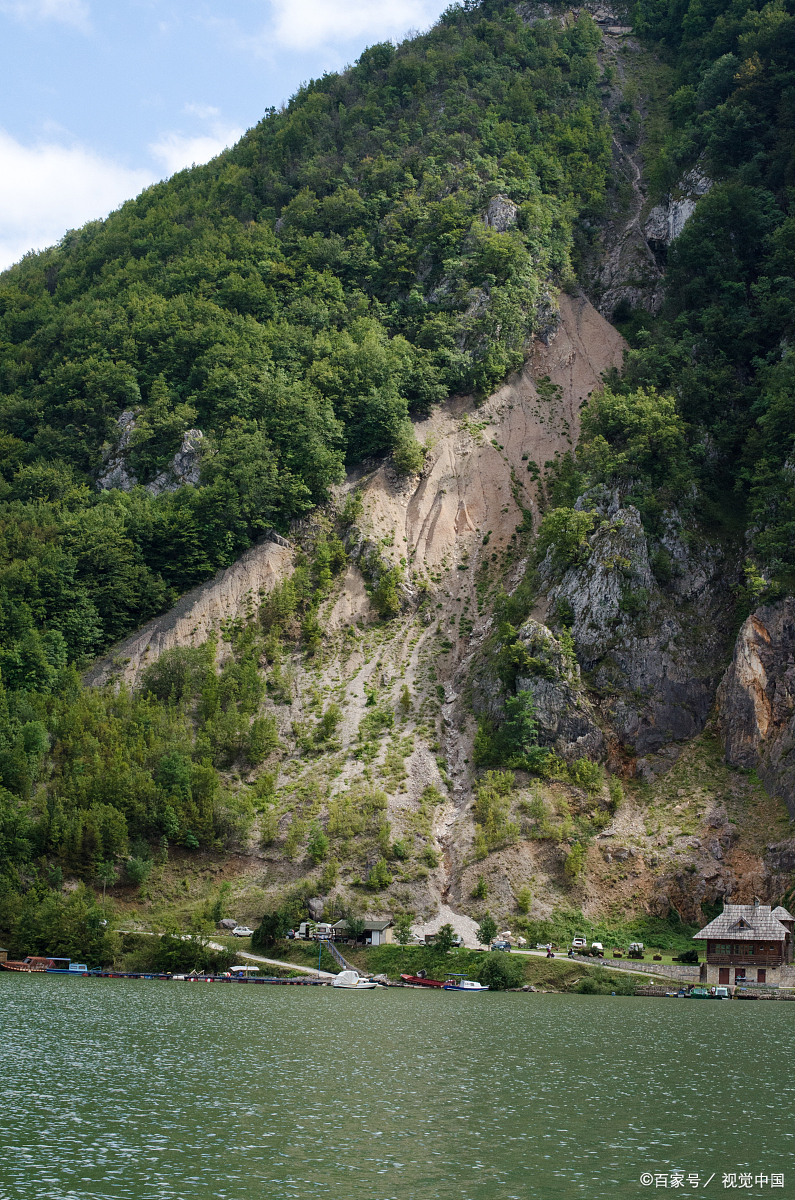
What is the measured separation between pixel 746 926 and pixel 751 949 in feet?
4.18

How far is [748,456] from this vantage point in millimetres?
91125

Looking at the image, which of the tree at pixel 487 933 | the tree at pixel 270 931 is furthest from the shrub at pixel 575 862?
the tree at pixel 270 931

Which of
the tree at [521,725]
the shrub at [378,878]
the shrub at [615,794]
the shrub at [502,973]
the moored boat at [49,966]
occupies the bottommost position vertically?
the moored boat at [49,966]

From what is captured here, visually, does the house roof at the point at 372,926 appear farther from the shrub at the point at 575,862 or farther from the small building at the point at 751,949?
the small building at the point at 751,949

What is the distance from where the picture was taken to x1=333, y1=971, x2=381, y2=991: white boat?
6512cm

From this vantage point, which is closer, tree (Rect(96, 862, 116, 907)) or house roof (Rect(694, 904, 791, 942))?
house roof (Rect(694, 904, 791, 942))

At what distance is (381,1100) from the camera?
3250 centimetres

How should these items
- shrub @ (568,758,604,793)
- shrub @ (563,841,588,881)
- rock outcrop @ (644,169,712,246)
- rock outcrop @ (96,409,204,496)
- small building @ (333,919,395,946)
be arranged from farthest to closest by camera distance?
rock outcrop @ (644,169,712,246) < rock outcrop @ (96,409,204,496) < shrub @ (568,758,604,793) < shrub @ (563,841,588,881) < small building @ (333,919,395,946)

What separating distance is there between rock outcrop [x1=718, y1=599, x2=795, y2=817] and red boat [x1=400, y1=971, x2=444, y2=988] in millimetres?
25564

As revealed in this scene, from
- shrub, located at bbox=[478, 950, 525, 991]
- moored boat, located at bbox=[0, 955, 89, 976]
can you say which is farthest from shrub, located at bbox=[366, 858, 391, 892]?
moored boat, located at bbox=[0, 955, 89, 976]

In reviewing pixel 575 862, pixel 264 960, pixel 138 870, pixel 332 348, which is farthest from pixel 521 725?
pixel 332 348

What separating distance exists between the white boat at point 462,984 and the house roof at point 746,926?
12.8 metres

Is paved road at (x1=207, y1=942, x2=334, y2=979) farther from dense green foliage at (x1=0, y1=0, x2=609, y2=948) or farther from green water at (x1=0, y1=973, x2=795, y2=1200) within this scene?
green water at (x1=0, y1=973, x2=795, y2=1200)

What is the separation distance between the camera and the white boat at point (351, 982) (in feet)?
214
